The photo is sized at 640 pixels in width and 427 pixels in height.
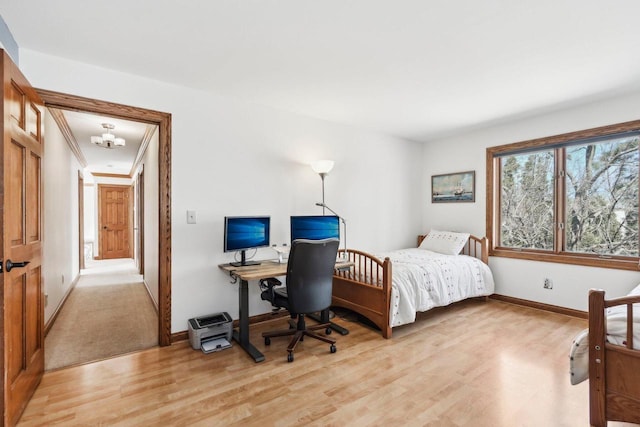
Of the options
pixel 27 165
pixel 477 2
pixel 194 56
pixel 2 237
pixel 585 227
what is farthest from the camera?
pixel 585 227

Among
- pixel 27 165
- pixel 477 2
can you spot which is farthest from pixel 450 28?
pixel 27 165

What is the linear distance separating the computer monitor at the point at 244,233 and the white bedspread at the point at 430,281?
1.37 m

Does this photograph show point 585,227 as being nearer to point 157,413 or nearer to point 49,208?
point 157,413

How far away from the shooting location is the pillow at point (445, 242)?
4055 mm

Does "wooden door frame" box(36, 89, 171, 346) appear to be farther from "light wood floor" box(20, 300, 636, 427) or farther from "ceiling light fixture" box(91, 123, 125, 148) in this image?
"ceiling light fixture" box(91, 123, 125, 148)

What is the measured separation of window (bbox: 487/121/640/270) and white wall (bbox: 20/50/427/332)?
1884 mm

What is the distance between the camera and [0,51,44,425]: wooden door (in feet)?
5.08

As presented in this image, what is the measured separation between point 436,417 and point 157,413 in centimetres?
163

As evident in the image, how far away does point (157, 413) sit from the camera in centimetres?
177

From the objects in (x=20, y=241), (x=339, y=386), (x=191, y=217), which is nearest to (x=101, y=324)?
(x=191, y=217)

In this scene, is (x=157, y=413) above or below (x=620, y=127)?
below

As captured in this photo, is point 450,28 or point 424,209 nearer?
point 450,28

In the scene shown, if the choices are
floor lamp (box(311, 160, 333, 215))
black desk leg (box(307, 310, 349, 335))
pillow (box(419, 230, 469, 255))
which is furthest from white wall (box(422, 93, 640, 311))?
black desk leg (box(307, 310, 349, 335))

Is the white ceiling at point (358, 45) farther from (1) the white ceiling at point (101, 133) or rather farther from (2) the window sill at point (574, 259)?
(2) the window sill at point (574, 259)
